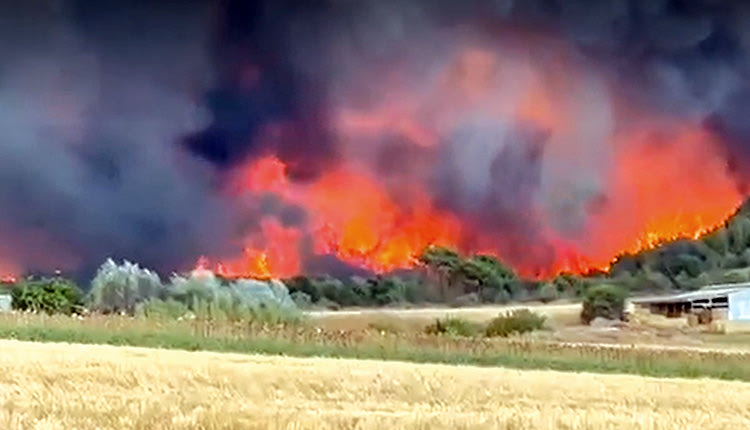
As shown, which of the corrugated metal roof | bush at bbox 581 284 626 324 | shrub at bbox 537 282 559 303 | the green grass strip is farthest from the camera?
shrub at bbox 537 282 559 303

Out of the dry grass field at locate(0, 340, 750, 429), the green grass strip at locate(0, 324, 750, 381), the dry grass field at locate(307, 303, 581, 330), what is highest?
the dry grass field at locate(307, 303, 581, 330)

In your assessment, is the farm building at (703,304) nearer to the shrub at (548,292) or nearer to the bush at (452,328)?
the shrub at (548,292)

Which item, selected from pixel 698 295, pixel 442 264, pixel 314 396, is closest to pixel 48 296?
pixel 442 264

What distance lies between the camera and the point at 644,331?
23.5 m

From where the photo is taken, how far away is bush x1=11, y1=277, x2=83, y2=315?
24875mm

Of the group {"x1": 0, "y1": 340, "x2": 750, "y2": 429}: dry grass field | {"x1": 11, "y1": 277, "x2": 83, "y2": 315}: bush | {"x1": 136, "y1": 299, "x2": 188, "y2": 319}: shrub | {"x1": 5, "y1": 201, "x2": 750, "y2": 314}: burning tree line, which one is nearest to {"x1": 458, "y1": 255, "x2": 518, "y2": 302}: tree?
{"x1": 5, "y1": 201, "x2": 750, "y2": 314}: burning tree line

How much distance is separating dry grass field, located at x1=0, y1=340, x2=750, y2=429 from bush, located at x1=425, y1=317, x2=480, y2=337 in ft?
16.3

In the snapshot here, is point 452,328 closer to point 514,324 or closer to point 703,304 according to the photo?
point 514,324

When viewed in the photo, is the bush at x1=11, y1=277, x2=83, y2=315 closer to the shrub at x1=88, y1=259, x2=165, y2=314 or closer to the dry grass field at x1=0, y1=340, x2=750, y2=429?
the shrub at x1=88, y1=259, x2=165, y2=314

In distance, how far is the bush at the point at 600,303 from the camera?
2405 cm

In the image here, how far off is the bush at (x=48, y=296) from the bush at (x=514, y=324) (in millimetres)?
7606

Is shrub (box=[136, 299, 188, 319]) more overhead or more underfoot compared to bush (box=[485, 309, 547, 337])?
more overhead

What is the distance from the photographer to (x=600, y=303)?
24.1 m

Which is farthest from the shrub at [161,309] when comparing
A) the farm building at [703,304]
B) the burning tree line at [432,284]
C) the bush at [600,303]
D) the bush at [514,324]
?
the farm building at [703,304]
